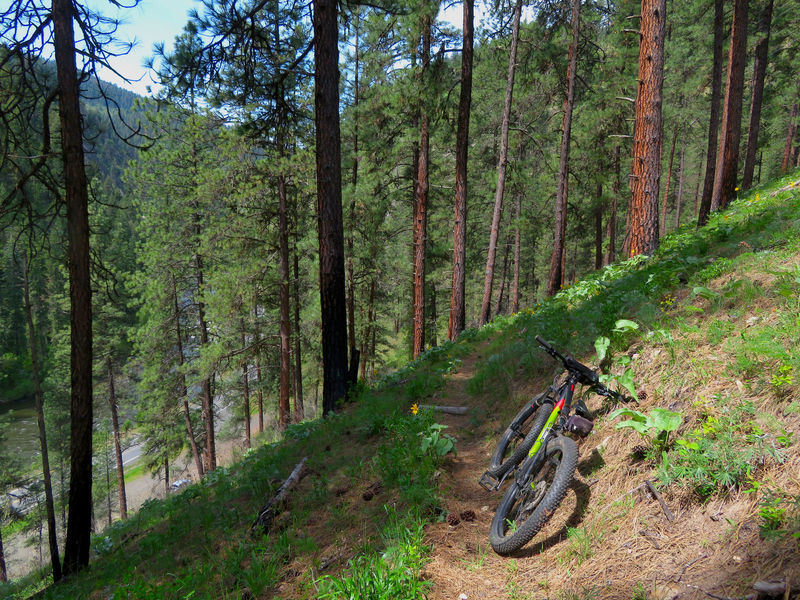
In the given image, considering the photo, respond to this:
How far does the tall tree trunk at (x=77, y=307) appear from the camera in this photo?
237 inches

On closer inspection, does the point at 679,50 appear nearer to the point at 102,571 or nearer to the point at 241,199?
the point at 241,199

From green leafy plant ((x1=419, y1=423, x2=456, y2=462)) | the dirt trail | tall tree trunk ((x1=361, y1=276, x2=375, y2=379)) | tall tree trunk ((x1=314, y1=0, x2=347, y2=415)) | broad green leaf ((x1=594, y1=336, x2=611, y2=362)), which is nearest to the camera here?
the dirt trail

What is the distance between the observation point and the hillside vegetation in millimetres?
2451

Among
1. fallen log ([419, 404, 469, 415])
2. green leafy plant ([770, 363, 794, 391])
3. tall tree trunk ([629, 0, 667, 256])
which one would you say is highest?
tall tree trunk ([629, 0, 667, 256])

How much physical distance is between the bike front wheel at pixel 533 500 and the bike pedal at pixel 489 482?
18.6 inches

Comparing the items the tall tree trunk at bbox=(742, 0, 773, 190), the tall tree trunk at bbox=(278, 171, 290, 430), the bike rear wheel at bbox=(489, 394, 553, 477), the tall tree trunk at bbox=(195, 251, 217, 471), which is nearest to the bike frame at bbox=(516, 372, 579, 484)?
the bike rear wheel at bbox=(489, 394, 553, 477)

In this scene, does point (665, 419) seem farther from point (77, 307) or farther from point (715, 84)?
point (715, 84)

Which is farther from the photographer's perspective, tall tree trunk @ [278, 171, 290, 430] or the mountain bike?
tall tree trunk @ [278, 171, 290, 430]

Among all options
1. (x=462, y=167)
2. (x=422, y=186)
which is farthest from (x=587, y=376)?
(x=422, y=186)

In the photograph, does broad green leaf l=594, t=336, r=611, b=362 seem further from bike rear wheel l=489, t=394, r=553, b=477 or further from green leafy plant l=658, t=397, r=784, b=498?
green leafy plant l=658, t=397, r=784, b=498

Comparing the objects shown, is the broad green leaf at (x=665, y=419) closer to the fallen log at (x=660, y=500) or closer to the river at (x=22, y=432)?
the fallen log at (x=660, y=500)

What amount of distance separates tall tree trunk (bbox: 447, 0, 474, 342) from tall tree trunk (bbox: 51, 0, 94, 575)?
8.58 m

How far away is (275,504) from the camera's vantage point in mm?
4672

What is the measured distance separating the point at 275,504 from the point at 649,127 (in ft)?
30.6
